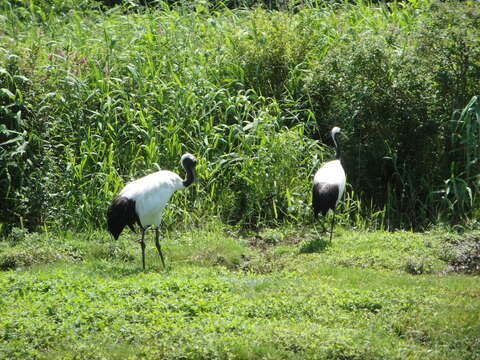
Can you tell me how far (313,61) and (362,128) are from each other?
147cm

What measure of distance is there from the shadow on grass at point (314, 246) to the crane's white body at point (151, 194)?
1.73 m

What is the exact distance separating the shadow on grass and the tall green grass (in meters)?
0.99

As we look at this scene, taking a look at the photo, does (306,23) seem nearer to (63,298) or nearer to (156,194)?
(156,194)

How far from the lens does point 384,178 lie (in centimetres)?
1065

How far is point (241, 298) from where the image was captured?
6.87m

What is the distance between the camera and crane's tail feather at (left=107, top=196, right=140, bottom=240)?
8.25 m

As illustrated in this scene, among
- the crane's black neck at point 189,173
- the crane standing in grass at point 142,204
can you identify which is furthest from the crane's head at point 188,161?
the crane standing in grass at point 142,204

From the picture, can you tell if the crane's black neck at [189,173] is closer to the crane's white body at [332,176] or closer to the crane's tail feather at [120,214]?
the crane's tail feather at [120,214]

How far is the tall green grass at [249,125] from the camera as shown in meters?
9.87

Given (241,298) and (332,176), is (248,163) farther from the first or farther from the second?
(241,298)

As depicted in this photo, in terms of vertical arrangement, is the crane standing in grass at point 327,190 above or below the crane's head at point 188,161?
below

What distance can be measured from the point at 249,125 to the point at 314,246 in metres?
2.42

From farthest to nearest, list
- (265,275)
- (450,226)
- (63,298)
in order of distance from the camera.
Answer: (450,226) → (265,275) → (63,298)

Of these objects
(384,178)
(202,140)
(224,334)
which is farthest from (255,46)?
(224,334)
